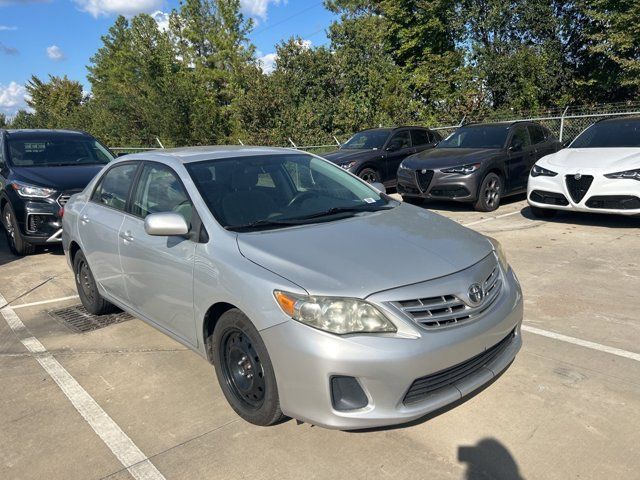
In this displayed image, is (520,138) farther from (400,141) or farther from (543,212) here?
(400,141)

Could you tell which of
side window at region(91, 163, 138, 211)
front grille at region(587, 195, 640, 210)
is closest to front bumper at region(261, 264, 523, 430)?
side window at region(91, 163, 138, 211)

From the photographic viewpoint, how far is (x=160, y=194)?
13.0 feet

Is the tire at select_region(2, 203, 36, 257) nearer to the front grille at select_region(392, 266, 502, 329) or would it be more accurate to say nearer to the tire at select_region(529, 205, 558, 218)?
the front grille at select_region(392, 266, 502, 329)

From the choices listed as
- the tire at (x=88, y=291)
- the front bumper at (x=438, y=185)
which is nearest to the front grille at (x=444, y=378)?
the tire at (x=88, y=291)

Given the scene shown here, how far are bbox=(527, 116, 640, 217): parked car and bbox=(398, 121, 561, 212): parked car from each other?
1.18 m

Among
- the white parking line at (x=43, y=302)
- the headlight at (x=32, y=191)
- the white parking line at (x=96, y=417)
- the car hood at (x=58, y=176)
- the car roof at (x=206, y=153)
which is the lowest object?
the white parking line at (x=96, y=417)

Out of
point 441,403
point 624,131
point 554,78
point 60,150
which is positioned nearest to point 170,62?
point 554,78

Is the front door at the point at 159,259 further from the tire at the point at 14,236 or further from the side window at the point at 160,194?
the tire at the point at 14,236

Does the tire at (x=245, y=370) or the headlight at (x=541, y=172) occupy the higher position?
the headlight at (x=541, y=172)

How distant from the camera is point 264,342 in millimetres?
2758

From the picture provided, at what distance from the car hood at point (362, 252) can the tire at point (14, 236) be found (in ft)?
18.8

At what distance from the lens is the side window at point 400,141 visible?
12.5 meters

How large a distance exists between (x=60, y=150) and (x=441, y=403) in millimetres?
7758

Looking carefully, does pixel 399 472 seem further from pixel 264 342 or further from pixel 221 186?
pixel 221 186
